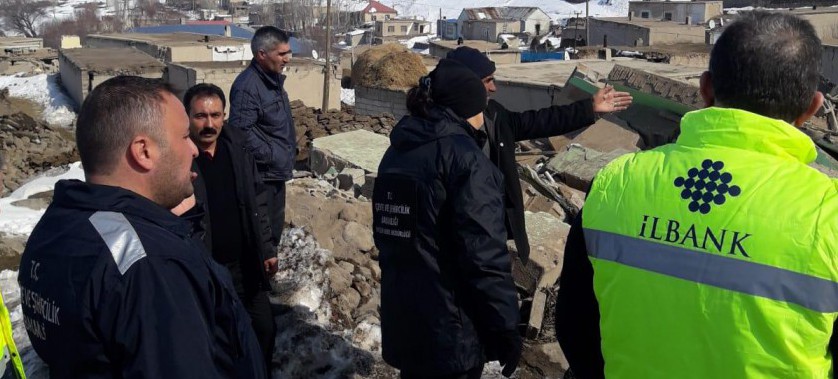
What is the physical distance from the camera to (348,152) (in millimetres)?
9633

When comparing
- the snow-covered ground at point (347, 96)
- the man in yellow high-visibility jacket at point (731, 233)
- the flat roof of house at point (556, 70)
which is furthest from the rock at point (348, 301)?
the snow-covered ground at point (347, 96)

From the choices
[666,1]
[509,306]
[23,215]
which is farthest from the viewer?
[666,1]

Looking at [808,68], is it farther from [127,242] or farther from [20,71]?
[20,71]

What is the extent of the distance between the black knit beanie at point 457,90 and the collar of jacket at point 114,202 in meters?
1.66

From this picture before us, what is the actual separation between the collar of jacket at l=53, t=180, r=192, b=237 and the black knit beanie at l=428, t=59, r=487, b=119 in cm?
166

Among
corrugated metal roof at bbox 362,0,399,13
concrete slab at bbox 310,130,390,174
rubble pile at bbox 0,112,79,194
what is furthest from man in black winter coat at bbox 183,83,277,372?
corrugated metal roof at bbox 362,0,399,13

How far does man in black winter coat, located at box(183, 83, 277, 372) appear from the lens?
163 inches

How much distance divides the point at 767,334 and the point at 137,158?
5.10 ft

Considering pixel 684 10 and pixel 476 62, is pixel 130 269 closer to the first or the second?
pixel 476 62

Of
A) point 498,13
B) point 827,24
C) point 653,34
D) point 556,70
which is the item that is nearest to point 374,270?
point 556,70

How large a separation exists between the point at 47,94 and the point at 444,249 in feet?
85.4

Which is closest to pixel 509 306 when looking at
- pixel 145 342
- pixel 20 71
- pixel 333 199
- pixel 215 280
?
pixel 215 280

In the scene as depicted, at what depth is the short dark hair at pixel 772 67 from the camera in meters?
1.85

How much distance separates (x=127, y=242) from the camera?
177 cm
